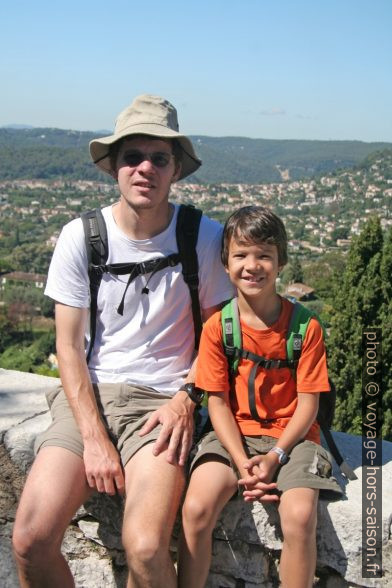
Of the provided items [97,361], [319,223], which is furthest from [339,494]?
[319,223]

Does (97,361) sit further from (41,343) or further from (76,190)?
(76,190)

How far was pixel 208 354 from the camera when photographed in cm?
203

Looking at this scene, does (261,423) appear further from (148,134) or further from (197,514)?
(148,134)

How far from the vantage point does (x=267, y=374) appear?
6.57 ft

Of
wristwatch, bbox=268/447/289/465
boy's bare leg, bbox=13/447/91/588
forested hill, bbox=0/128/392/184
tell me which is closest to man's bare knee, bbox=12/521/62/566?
boy's bare leg, bbox=13/447/91/588

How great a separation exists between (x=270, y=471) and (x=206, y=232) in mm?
832

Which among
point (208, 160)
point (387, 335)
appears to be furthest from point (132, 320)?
point (208, 160)

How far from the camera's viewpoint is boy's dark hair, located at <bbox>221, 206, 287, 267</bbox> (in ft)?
6.67

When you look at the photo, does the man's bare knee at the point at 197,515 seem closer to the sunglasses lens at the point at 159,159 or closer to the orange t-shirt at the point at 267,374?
the orange t-shirt at the point at 267,374

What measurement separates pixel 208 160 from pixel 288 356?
177 metres

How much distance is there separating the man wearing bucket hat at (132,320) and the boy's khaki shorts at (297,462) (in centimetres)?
7

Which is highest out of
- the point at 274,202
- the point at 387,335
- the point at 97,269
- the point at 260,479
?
the point at 97,269

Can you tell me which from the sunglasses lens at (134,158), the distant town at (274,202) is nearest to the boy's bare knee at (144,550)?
the sunglasses lens at (134,158)

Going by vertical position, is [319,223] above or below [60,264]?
below
